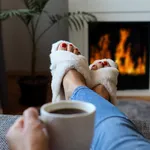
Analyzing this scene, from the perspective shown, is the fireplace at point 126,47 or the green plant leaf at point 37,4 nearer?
the green plant leaf at point 37,4

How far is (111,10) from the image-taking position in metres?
2.36

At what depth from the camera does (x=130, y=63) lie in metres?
2.54

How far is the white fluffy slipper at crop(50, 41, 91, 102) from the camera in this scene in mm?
1405

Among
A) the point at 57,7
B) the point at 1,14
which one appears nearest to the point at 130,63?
the point at 57,7

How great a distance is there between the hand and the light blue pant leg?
0.20 metres

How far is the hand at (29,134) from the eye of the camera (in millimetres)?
502

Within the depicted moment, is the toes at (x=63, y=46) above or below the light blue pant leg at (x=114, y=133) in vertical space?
above

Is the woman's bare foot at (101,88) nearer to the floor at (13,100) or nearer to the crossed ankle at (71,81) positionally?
the crossed ankle at (71,81)

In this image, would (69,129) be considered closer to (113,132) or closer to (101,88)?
(113,132)

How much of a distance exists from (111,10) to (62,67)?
104 centimetres

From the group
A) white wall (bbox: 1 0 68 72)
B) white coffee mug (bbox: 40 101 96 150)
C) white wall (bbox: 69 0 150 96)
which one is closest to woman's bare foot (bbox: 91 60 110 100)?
white wall (bbox: 69 0 150 96)

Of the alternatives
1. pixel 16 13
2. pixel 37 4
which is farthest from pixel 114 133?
pixel 37 4

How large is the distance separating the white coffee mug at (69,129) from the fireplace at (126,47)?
6.54 feet

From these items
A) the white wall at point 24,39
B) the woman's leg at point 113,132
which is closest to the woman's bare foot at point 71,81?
the woman's leg at point 113,132
